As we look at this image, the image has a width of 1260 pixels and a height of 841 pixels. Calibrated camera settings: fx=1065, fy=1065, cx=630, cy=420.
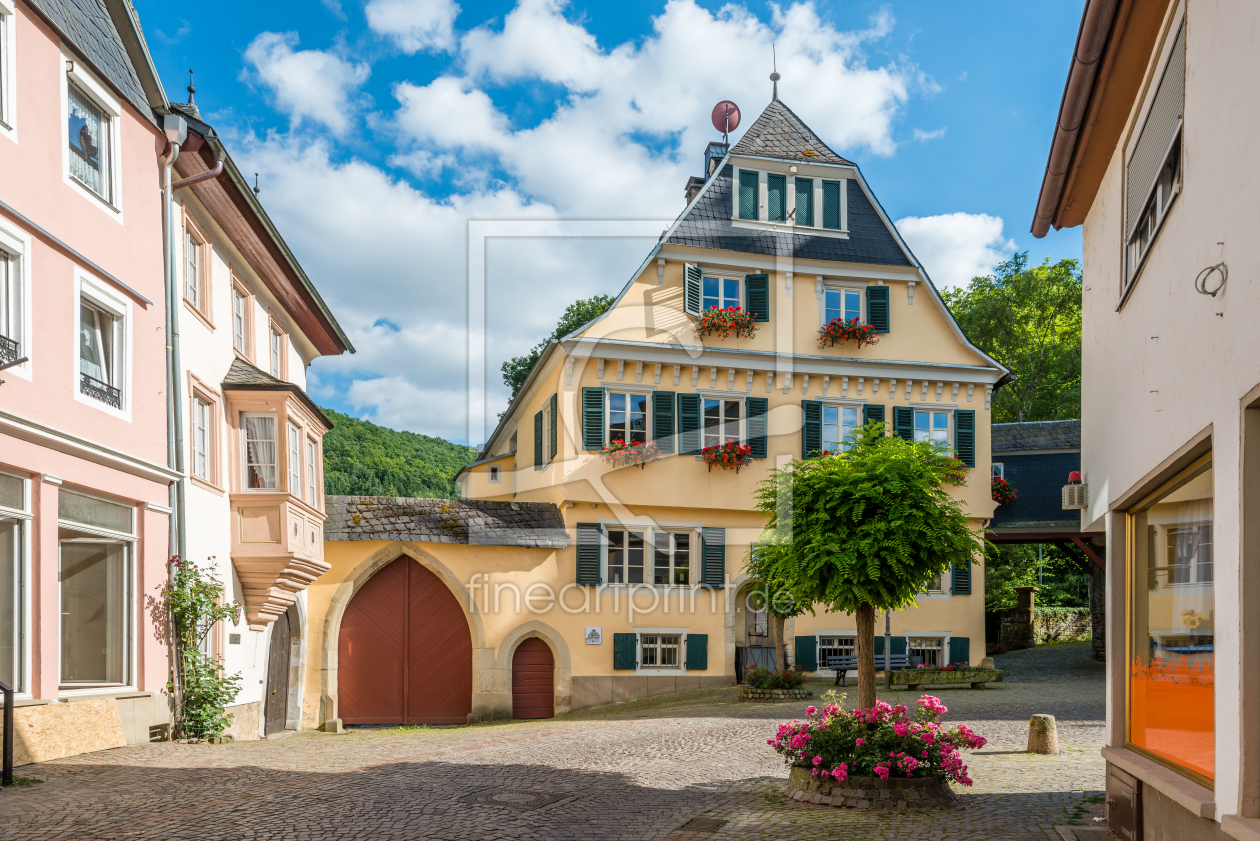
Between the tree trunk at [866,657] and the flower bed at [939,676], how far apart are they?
1011 centimetres

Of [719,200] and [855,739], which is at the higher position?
[719,200]

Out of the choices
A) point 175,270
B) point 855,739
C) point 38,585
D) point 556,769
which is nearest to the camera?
point 855,739

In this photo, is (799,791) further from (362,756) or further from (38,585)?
(38,585)

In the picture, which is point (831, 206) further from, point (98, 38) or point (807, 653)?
point (98, 38)

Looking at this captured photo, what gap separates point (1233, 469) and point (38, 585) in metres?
10.0

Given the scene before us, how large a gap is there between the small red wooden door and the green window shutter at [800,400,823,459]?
7.00 m

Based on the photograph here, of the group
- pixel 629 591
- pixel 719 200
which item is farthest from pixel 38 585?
pixel 719 200

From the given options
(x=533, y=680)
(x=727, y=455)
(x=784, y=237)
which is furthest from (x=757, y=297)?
(x=533, y=680)

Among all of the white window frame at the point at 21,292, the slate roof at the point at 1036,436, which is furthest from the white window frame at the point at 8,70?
the slate roof at the point at 1036,436

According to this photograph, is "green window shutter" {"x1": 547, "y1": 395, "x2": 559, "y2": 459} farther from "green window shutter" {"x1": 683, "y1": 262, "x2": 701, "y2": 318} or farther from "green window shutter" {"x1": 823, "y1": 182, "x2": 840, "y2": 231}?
"green window shutter" {"x1": 823, "y1": 182, "x2": 840, "y2": 231}

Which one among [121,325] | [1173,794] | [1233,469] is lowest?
[1173,794]

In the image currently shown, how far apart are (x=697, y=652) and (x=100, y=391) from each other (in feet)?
45.1

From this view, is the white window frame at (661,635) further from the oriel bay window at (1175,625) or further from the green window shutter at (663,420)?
the oriel bay window at (1175,625)

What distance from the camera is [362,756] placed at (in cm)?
1224
